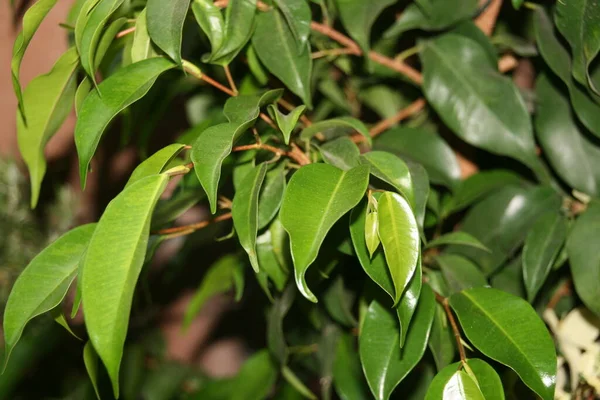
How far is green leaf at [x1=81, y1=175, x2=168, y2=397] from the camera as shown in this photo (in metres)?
0.43

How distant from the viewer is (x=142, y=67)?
1.84 feet

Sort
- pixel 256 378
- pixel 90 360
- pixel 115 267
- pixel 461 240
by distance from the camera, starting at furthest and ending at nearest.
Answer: pixel 256 378 → pixel 461 240 → pixel 90 360 → pixel 115 267

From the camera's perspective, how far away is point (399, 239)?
485mm

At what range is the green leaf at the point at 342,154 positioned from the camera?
0.56m

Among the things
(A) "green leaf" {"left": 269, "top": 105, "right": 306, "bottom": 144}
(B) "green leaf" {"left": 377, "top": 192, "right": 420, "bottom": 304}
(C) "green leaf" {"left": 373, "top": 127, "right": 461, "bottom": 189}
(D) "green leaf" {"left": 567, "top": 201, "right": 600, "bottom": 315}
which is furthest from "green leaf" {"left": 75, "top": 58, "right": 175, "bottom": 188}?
(D) "green leaf" {"left": 567, "top": 201, "right": 600, "bottom": 315}

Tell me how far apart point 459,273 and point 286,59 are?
0.89 ft

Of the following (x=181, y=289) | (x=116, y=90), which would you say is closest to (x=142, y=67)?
(x=116, y=90)

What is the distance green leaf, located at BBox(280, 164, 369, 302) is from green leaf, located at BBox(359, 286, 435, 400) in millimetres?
131

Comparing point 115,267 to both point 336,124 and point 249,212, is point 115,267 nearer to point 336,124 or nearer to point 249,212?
point 249,212

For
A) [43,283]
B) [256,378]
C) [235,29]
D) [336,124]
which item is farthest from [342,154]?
[256,378]

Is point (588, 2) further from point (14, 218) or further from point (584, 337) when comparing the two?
point (14, 218)

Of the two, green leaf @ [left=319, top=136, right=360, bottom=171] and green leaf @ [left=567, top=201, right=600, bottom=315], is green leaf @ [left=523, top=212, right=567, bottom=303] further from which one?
green leaf @ [left=319, top=136, right=360, bottom=171]

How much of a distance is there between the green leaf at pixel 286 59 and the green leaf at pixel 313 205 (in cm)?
16

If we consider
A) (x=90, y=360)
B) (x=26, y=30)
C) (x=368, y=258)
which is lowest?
(x=90, y=360)
